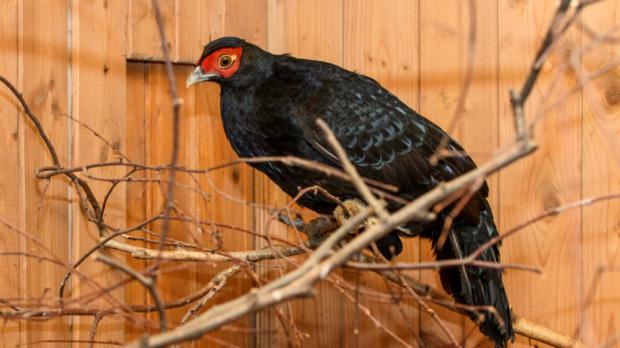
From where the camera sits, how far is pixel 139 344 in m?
0.83

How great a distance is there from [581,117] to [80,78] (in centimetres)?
139

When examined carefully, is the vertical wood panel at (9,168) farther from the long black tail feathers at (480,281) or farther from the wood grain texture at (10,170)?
the long black tail feathers at (480,281)

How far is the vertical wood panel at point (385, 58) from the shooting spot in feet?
8.01

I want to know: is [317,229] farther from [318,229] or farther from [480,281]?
[480,281]

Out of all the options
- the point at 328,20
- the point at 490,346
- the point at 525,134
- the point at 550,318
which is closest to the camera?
the point at 525,134

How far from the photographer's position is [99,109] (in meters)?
2.20

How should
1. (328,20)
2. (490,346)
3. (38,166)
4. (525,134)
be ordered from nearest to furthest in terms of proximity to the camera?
(525,134) < (38,166) < (490,346) < (328,20)

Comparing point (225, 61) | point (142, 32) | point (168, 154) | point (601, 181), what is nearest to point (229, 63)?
point (225, 61)

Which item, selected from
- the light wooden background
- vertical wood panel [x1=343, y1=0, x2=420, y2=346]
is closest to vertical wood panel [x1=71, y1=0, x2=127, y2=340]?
the light wooden background

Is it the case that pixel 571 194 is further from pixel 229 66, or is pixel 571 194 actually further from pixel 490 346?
pixel 229 66

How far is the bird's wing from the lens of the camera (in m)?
2.12

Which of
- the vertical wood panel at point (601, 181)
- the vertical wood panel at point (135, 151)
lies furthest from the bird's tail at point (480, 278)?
the vertical wood panel at point (135, 151)

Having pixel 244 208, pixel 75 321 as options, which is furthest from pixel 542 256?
pixel 75 321

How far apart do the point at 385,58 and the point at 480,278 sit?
79 centimetres
